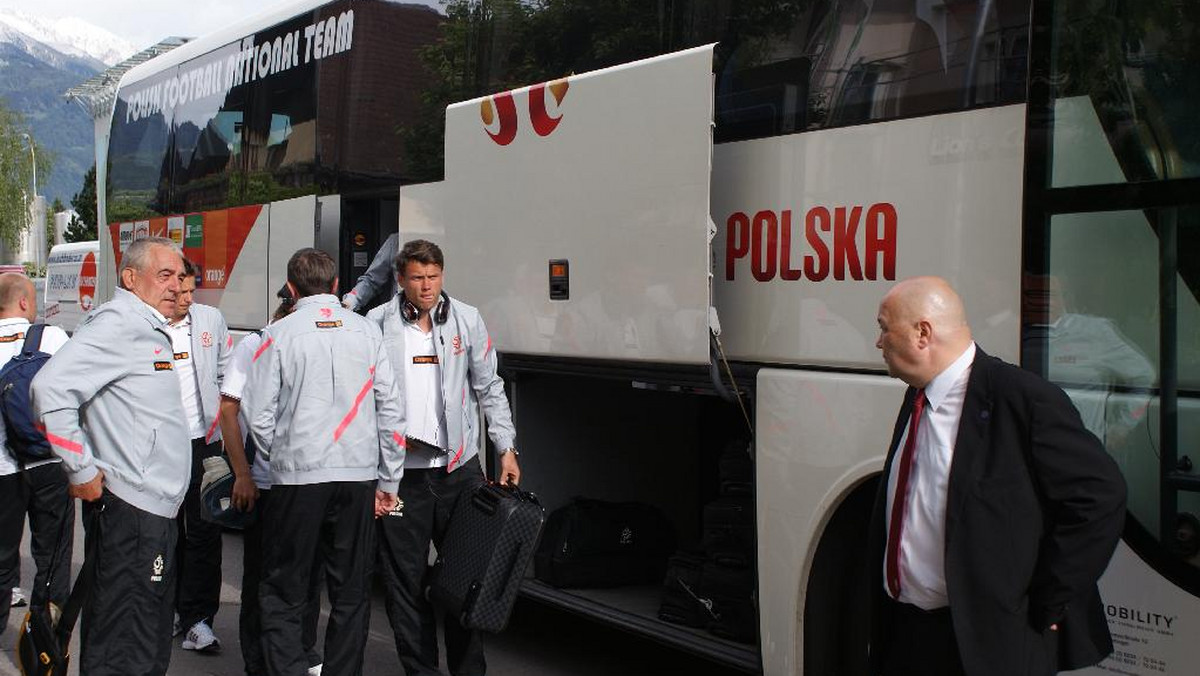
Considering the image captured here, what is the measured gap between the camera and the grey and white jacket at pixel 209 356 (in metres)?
6.28

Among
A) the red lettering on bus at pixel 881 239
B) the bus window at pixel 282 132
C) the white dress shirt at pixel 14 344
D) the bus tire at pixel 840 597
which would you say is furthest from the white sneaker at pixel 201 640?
the red lettering on bus at pixel 881 239

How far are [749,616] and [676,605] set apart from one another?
1.26ft

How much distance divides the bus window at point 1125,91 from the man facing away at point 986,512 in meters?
1.01

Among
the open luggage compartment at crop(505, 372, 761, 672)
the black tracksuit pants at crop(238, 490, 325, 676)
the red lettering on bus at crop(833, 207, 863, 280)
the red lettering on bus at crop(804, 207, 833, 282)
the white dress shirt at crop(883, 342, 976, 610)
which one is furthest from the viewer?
the open luggage compartment at crop(505, 372, 761, 672)

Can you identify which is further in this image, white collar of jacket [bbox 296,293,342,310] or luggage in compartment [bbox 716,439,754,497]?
luggage in compartment [bbox 716,439,754,497]

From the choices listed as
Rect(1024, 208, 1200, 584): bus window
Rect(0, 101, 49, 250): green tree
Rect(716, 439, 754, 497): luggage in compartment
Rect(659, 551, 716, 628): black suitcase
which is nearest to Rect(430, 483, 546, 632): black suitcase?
Rect(659, 551, 716, 628): black suitcase

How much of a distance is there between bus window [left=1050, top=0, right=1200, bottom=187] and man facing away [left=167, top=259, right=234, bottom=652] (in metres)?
4.24

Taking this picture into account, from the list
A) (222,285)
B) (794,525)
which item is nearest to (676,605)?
(794,525)

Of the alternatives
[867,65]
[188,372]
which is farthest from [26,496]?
[867,65]

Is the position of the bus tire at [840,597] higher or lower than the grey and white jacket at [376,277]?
lower

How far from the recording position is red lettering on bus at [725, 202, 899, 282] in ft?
14.0

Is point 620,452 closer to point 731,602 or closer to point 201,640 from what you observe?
point 731,602

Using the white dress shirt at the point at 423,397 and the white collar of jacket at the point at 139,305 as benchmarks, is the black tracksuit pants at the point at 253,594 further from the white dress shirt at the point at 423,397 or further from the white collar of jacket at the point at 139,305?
the white collar of jacket at the point at 139,305

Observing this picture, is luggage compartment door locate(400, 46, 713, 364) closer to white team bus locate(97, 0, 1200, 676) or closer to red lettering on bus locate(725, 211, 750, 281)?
white team bus locate(97, 0, 1200, 676)
